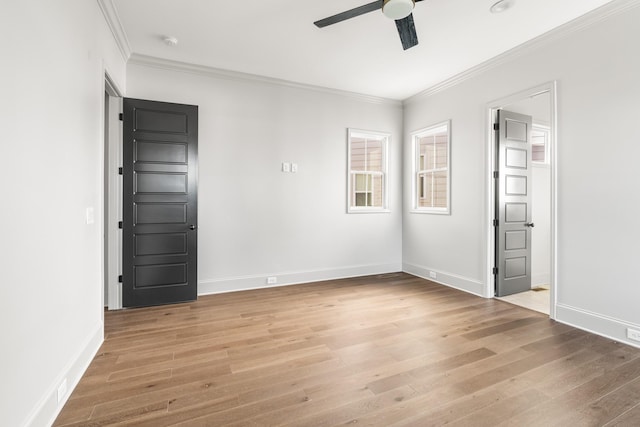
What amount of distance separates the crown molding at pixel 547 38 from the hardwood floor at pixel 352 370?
9.74 feet

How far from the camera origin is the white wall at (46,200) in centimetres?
140

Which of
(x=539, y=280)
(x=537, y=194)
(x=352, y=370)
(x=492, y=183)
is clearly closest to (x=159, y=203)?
(x=352, y=370)

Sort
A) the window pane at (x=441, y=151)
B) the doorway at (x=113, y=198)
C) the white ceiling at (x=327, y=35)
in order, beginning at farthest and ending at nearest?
the window pane at (x=441, y=151), the doorway at (x=113, y=198), the white ceiling at (x=327, y=35)

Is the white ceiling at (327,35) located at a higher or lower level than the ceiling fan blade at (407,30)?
higher

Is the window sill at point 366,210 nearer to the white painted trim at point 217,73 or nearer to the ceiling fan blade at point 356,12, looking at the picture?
the white painted trim at point 217,73

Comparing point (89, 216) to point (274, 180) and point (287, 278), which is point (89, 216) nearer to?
point (274, 180)

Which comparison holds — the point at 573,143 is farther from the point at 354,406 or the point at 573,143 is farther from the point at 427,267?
the point at 354,406

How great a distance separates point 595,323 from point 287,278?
357 cm

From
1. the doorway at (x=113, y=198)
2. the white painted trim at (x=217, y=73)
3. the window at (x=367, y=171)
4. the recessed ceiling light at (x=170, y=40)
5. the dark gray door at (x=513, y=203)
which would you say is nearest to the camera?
the recessed ceiling light at (x=170, y=40)

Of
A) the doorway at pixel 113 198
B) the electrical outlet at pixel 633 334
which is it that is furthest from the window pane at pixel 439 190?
the doorway at pixel 113 198

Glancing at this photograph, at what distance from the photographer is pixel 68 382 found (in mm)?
1981

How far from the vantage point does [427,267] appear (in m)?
5.02

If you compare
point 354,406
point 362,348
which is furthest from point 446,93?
point 354,406

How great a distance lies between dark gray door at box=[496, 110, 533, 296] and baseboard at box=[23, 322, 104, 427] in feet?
14.8
